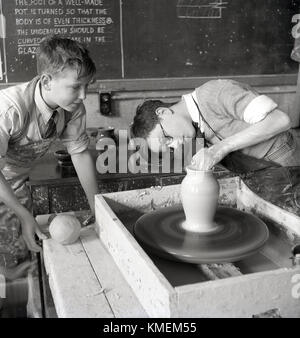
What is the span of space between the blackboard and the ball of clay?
205 cm

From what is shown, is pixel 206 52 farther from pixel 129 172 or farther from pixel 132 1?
pixel 129 172

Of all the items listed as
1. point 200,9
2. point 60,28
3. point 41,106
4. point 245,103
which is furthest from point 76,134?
point 200,9

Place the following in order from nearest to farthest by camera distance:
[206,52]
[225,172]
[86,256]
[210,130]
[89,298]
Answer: [89,298], [86,256], [210,130], [225,172], [206,52]

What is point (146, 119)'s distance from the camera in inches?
75.5

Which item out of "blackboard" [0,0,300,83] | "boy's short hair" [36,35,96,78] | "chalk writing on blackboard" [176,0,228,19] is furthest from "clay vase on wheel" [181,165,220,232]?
"chalk writing on blackboard" [176,0,228,19]

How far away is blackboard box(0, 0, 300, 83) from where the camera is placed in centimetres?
319

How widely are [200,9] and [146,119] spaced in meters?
1.95

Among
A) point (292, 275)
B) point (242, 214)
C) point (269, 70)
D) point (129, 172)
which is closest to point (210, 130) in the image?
point (242, 214)

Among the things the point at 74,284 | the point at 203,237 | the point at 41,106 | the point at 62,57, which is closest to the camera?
the point at 74,284

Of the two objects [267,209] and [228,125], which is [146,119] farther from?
[267,209]

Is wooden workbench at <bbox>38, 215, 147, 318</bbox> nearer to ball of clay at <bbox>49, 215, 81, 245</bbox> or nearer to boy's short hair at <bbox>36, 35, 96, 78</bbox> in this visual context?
ball of clay at <bbox>49, 215, 81, 245</bbox>

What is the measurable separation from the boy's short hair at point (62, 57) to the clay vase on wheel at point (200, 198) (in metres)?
0.65
